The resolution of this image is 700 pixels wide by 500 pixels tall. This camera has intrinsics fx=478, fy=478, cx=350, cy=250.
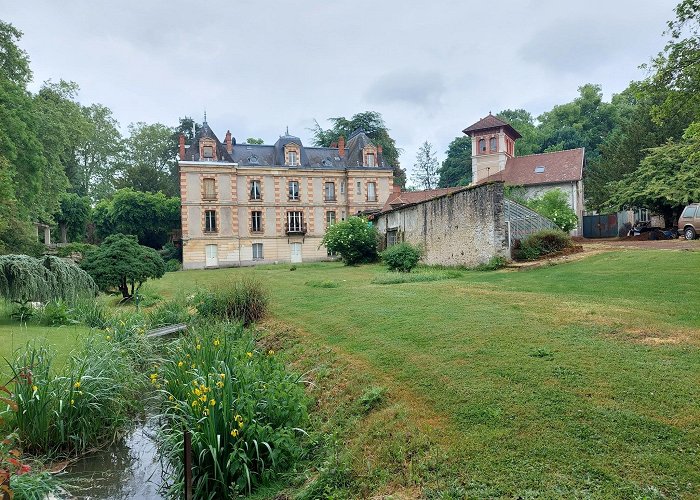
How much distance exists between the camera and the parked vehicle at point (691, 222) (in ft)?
62.8

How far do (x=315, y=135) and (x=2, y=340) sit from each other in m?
47.5

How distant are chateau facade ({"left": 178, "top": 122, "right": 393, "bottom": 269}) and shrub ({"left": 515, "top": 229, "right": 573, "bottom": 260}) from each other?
23.6 metres

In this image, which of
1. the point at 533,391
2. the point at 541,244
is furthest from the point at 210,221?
the point at 533,391

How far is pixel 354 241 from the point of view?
2577 centimetres

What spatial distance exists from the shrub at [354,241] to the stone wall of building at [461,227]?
8.93ft

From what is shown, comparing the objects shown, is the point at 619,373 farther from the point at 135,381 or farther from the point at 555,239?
the point at 555,239

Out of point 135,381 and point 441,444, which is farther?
point 135,381

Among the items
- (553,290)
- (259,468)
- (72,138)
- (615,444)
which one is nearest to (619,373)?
(615,444)

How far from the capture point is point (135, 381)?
714cm

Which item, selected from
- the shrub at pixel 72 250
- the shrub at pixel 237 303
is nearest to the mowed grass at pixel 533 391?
the shrub at pixel 237 303

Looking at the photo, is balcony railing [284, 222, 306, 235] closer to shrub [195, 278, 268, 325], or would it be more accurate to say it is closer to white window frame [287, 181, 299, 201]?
white window frame [287, 181, 299, 201]

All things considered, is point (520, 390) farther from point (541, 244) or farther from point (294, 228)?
point (294, 228)

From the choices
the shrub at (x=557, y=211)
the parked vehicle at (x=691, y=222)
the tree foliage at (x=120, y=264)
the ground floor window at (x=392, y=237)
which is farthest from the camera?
the ground floor window at (x=392, y=237)

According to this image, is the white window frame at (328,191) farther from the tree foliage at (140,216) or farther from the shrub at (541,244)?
the shrub at (541,244)
